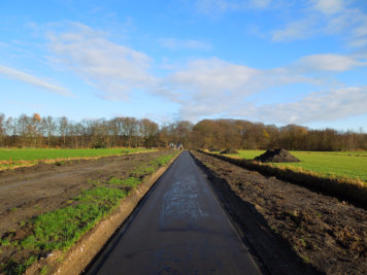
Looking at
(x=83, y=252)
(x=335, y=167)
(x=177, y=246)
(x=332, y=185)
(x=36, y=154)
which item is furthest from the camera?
(x=36, y=154)

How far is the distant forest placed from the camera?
66062 millimetres

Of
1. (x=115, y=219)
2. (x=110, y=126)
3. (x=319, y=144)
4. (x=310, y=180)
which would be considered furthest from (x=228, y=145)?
(x=115, y=219)

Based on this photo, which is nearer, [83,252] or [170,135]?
[83,252]

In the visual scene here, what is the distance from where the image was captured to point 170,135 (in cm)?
11994

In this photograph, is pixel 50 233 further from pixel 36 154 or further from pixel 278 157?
pixel 36 154

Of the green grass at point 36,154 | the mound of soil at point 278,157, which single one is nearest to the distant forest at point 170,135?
the green grass at point 36,154

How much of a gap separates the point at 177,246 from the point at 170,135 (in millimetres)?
115358

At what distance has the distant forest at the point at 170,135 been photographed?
66.1 m

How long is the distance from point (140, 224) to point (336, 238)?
5044 millimetres

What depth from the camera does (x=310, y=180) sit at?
14016 mm

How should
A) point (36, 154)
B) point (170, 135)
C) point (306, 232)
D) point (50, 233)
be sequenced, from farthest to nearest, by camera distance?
point (170, 135)
point (36, 154)
point (306, 232)
point (50, 233)

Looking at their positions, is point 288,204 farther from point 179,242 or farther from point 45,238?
point 45,238

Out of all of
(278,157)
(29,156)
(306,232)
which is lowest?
(306,232)

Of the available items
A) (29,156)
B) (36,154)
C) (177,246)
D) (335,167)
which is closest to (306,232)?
(177,246)
